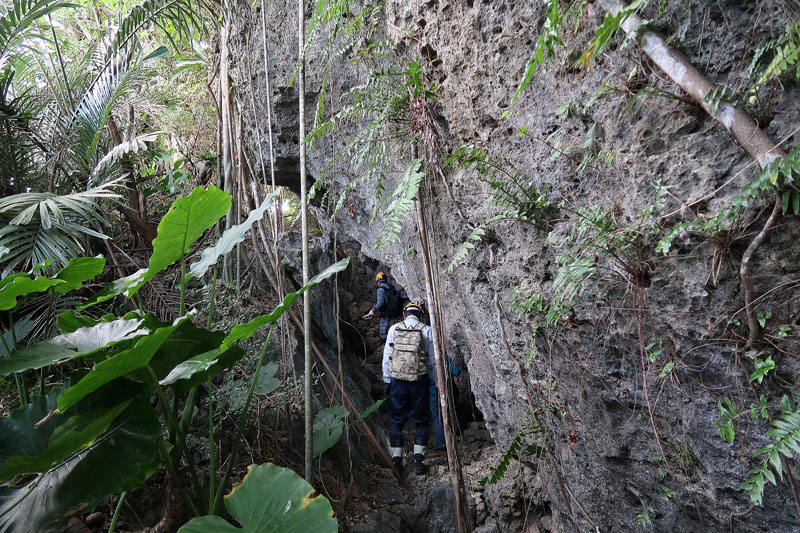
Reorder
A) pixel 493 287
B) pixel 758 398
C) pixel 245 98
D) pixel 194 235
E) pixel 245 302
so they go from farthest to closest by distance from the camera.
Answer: pixel 245 98, pixel 245 302, pixel 493 287, pixel 194 235, pixel 758 398

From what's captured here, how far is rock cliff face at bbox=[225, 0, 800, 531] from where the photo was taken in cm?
146

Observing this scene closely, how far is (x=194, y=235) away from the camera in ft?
5.82

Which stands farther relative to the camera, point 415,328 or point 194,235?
point 415,328

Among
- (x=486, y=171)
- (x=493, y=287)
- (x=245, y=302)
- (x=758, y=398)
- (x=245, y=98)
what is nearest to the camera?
→ (x=758, y=398)

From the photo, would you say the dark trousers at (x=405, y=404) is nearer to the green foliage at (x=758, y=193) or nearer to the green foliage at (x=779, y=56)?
the green foliage at (x=758, y=193)

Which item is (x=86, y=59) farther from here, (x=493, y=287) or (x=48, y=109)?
(x=493, y=287)

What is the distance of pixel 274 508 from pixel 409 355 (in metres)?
3.04

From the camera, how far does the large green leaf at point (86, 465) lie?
4.56 ft

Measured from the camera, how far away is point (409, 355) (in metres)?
4.45

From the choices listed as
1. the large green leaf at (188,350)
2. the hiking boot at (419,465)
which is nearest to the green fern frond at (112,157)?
the large green leaf at (188,350)

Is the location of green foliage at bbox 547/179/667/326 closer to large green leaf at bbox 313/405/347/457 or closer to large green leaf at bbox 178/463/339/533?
large green leaf at bbox 178/463/339/533

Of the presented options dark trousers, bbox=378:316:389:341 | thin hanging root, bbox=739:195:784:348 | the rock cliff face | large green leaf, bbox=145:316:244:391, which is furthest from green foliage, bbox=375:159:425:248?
dark trousers, bbox=378:316:389:341

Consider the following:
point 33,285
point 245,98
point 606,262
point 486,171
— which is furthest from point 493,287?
point 245,98

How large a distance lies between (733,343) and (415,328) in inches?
125
